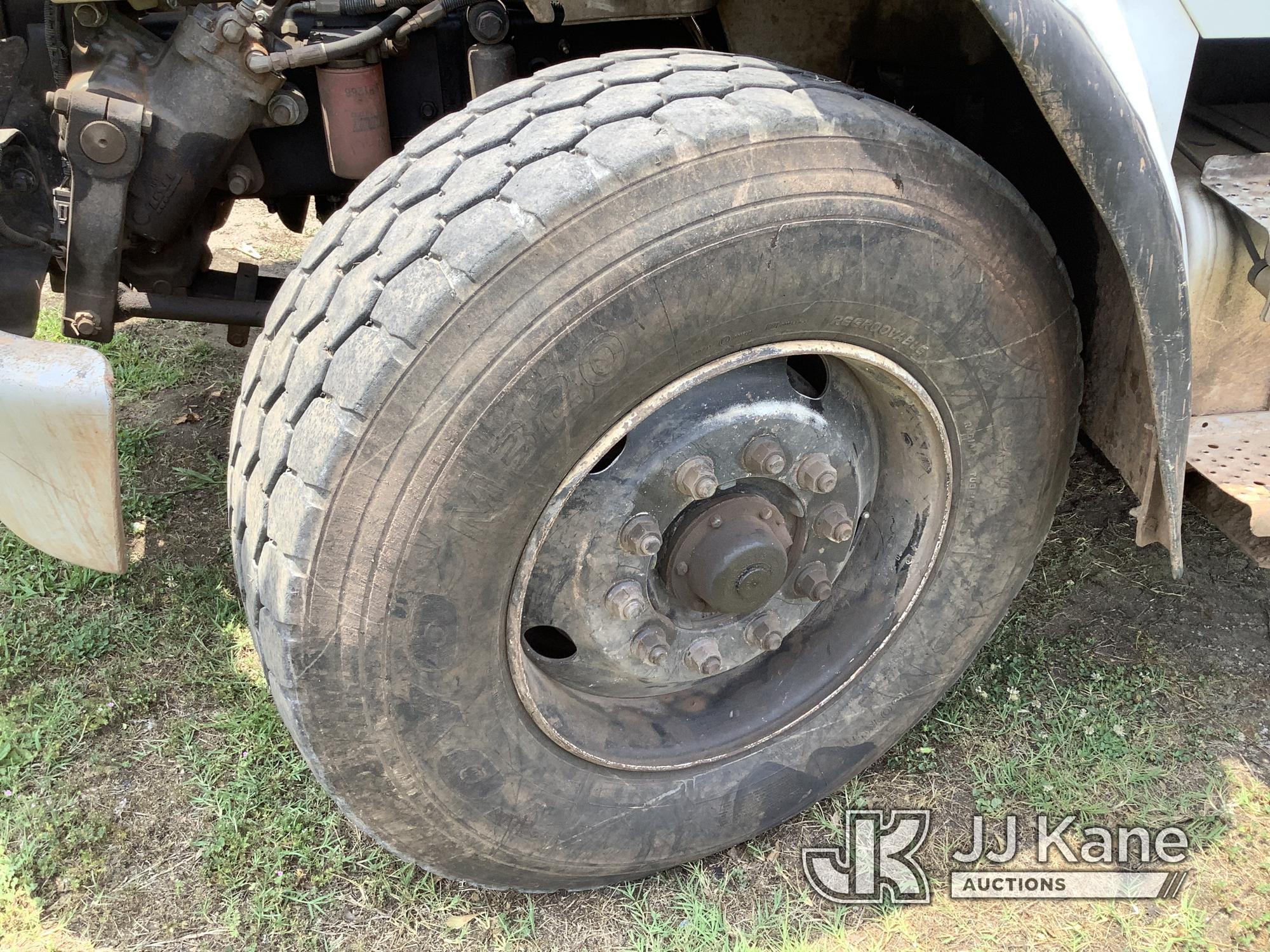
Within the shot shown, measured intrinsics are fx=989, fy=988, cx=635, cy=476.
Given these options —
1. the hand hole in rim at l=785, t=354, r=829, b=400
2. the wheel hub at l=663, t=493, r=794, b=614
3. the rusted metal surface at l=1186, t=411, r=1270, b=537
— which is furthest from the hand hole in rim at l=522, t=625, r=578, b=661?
the rusted metal surface at l=1186, t=411, r=1270, b=537

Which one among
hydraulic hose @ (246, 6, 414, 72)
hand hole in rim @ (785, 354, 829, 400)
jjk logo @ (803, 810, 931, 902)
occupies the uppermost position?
hydraulic hose @ (246, 6, 414, 72)

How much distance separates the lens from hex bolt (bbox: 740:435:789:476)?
175 centimetres

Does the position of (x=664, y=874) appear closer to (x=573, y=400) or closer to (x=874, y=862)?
(x=874, y=862)

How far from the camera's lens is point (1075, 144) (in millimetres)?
1415

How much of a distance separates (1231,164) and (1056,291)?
0.39 metres

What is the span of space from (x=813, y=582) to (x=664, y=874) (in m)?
0.67

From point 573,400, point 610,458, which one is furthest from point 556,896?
point 573,400

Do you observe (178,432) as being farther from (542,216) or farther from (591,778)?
(542,216)

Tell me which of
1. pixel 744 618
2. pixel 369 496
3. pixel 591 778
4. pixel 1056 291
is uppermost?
pixel 1056 291

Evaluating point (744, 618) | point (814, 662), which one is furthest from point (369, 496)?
point (814, 662)

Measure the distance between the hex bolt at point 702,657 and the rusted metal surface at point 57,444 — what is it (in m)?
1.07

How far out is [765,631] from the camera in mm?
1940

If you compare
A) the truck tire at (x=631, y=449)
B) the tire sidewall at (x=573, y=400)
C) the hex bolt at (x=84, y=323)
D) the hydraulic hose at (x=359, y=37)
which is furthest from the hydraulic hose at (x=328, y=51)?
the tire sidewall at (x=573, y=400)

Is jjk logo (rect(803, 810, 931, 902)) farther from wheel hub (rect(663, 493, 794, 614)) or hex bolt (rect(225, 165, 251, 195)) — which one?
hex bolt (rect(225, 165, 251, 195))
